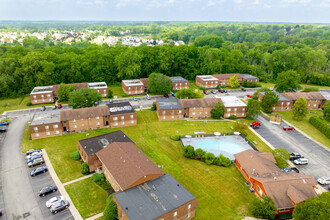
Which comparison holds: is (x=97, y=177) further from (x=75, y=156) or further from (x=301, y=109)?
(x=301, y=109)

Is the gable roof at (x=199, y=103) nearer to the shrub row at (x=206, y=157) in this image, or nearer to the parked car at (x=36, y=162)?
the shrub row at (x=206, y=157)

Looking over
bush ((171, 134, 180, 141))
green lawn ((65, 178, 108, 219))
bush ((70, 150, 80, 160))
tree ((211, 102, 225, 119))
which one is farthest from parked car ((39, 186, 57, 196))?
tree ((211, 102, 225, 119))

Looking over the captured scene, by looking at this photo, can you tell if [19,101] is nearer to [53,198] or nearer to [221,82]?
[53,198]

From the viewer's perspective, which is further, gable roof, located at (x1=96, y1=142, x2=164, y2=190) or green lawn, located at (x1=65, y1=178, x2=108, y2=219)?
gable roof, located at (x1=96, y1=142, x2=164, y2=190)

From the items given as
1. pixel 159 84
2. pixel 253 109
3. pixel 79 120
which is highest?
pixel 159 84

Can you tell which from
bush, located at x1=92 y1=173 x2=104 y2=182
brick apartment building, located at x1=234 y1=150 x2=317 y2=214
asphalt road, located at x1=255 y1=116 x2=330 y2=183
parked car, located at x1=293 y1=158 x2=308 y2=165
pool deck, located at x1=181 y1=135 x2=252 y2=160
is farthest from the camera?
pool deck, located at x1=181 y1=135 x2=252 y2=160

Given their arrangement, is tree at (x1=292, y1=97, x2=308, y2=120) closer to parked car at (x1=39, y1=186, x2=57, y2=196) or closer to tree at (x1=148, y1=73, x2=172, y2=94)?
tree at (x1=148, y1=73, x2=172, y2=94)

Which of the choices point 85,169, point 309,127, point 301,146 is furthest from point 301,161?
point 85,169
